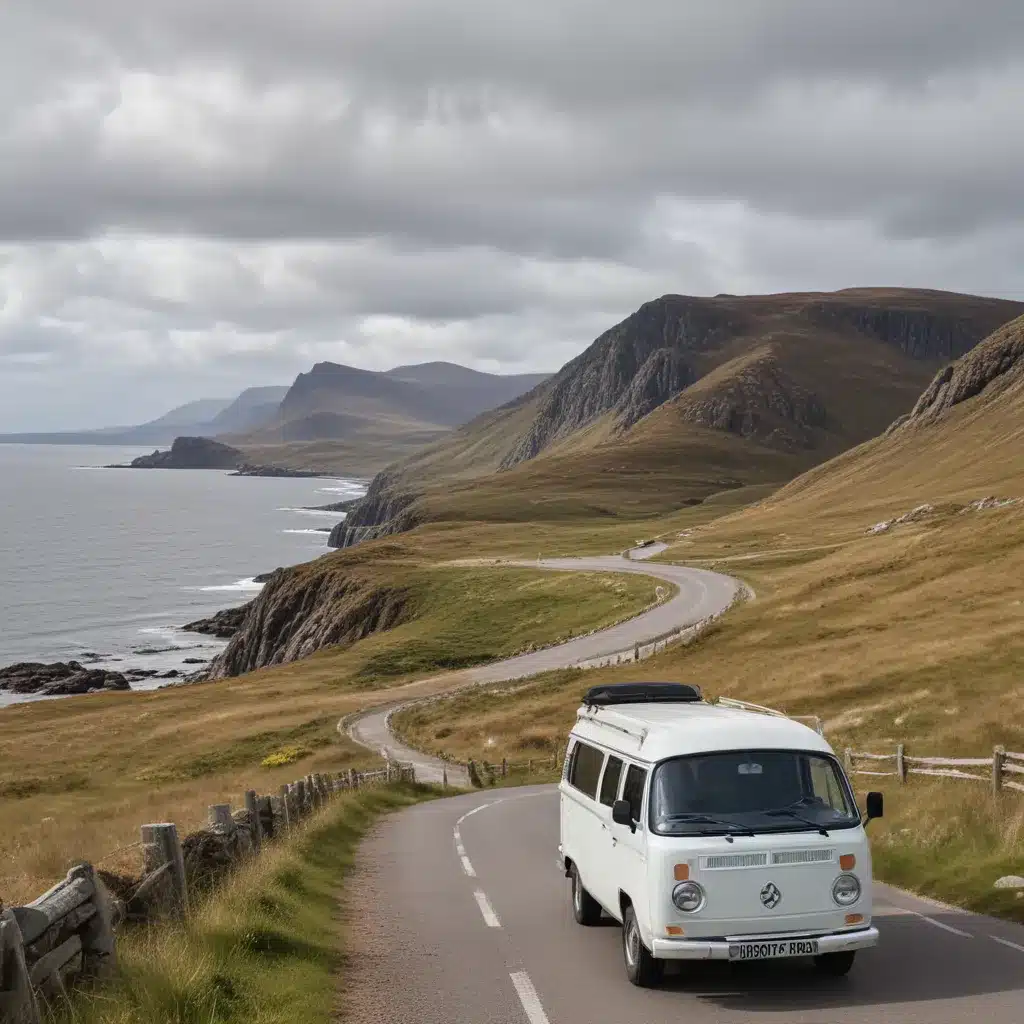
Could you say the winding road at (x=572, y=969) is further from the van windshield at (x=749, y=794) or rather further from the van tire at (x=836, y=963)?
the van windshield at (x=749, y=794)

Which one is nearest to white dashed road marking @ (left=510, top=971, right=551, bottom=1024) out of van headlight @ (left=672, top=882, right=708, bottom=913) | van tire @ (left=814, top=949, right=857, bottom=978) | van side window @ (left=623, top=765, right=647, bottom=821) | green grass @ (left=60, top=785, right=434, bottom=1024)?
van headlight @ (left=672, top=882, right=708, bottom=913)

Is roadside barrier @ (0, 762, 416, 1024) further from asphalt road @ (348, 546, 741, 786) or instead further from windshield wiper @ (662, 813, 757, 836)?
asphalt road @ (348, 546, 741, 786)

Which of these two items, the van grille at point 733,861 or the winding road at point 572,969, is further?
the van grille at point 733,861

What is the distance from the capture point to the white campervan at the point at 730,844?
37.1 ft

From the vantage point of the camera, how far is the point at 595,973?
12.4 m

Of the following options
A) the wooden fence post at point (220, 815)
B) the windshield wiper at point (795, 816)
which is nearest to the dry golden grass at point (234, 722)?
the wooden fence post at point (220, 815)

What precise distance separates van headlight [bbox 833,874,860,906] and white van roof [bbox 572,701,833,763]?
126 centimetres

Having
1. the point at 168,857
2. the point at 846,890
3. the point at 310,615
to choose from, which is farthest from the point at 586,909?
the point at 310,615

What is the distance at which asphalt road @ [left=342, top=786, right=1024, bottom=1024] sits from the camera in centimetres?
1068

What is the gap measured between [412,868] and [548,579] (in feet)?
283

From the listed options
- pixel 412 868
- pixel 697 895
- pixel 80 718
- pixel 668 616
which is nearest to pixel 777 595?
pixel 668 616

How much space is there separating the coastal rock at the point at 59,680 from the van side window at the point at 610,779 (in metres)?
98.8

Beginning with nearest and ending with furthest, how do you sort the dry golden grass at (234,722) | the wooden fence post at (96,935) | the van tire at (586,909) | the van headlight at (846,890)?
1. the wooden fence post at (96,935)
2. the van headlight at (846,890)
3. the van tire at (586,909)
4. the dry golden grass at (234,722)

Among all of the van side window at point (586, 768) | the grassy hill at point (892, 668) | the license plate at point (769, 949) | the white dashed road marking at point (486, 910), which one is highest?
the van side window at point (586, 768)
